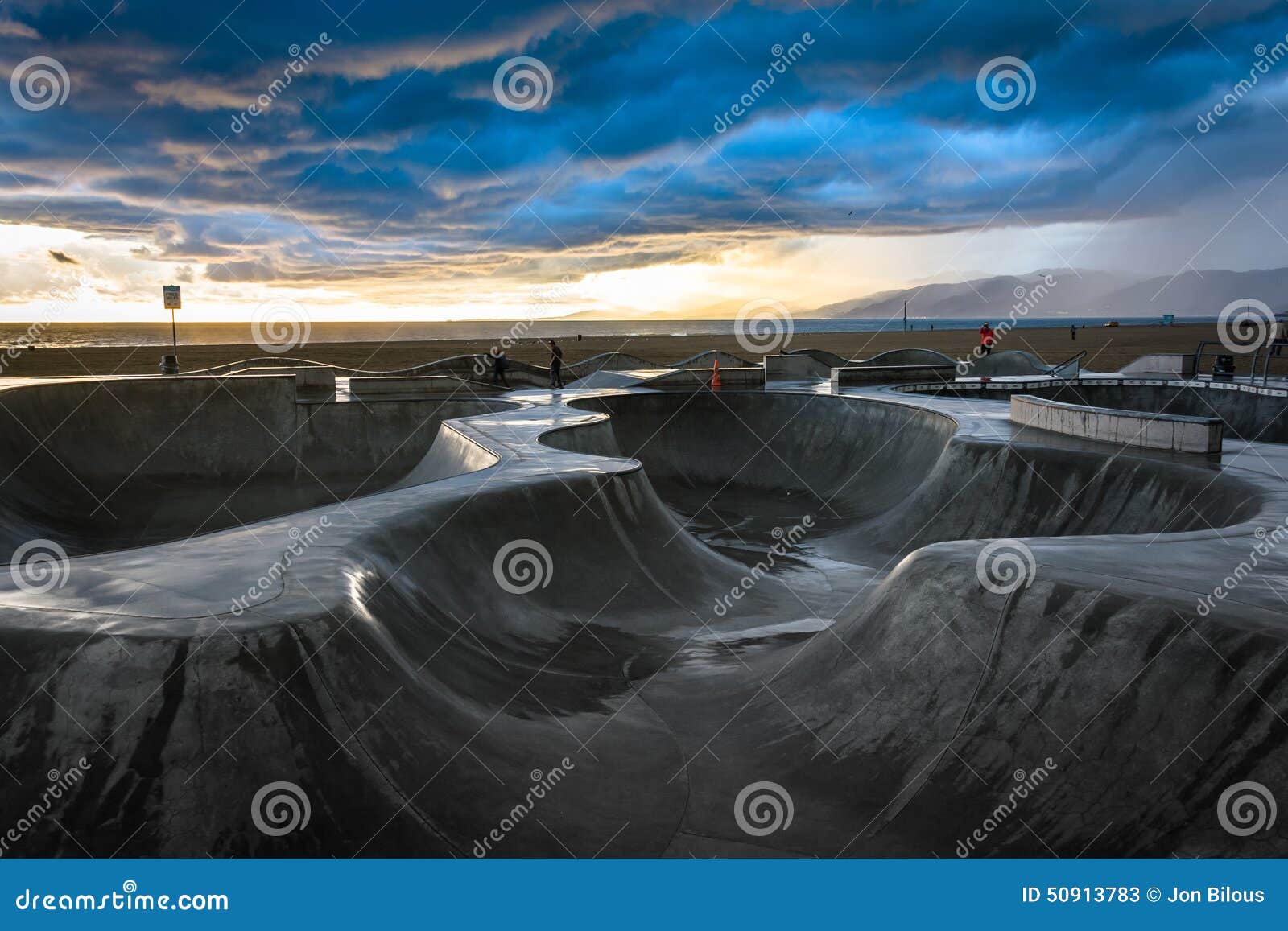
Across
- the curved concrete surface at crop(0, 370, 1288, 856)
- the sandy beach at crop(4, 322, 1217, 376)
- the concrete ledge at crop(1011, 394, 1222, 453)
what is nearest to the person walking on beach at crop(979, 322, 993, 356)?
the sandy beach at crop(4, 322, 1217, 376)

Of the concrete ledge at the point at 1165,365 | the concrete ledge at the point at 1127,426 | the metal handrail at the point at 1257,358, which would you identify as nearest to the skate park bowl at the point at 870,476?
the concrete ledge at the point at 1127,426

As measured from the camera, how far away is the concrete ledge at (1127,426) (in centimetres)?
1341

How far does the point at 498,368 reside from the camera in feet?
108

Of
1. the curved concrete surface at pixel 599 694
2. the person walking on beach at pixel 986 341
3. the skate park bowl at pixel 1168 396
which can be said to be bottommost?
the curved concrete surface at pixel 599 694

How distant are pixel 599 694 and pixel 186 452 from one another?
1806 cm

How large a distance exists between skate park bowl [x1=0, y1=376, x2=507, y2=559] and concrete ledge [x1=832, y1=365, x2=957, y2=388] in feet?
37.3

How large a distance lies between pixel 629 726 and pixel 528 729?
3.16ft

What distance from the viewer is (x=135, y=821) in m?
4.77

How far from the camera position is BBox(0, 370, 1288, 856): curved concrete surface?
504 cm

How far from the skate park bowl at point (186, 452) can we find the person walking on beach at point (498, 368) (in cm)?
814

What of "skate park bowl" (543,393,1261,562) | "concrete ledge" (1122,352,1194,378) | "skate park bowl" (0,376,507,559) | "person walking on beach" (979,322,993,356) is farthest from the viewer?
"person walking on beach" (979,322,993,356)

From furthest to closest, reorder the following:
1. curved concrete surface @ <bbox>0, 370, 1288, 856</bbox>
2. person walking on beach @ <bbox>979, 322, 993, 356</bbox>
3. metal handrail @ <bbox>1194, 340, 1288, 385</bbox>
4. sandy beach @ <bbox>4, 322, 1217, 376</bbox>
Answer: sandy beach @ <bbox>4, 322, 1217, 376</bbox>, person walking on beach @ <bbox>979, 322, 993, 356</bbox>, metal handrail @ <bbox>1194, 340, 1288, 385</bbox>, curved concrete surface @ <bbox>0, 370, 1288, 856</bbox>

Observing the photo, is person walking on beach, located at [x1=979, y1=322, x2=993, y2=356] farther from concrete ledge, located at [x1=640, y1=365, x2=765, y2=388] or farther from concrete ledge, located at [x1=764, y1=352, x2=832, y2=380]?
concrete ledge, located at [x1=640, y1=365, x2=765, y2=388]

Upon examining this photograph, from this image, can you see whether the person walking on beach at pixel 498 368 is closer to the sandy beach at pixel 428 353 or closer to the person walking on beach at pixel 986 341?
the sandy beach at pixel 428 353
